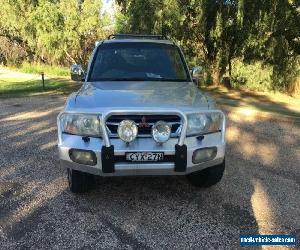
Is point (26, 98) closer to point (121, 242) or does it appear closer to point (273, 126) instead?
point (273, 126)

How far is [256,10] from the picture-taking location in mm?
15695

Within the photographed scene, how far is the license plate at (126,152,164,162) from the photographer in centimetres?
469

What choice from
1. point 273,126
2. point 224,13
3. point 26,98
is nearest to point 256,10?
point 224,13

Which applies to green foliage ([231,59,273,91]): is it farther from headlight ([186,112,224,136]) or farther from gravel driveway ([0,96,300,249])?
headlight ([186,112,224,136])

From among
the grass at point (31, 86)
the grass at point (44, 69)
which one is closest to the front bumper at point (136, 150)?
the grass at point (31, 86)

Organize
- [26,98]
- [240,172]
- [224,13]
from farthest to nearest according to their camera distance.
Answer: [224,13], [26,98], [240,172]

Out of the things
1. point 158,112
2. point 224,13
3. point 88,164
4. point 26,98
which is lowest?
point 26,98

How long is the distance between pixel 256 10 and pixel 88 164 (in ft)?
40.9

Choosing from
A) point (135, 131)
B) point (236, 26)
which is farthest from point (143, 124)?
point (236, 26)

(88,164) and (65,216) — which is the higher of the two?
(88,164)

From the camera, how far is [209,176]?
217 inches

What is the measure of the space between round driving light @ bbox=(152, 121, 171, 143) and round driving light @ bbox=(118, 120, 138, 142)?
0.20m

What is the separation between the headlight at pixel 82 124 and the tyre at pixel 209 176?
4.87ft

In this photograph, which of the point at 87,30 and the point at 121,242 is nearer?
the point at 121,242
